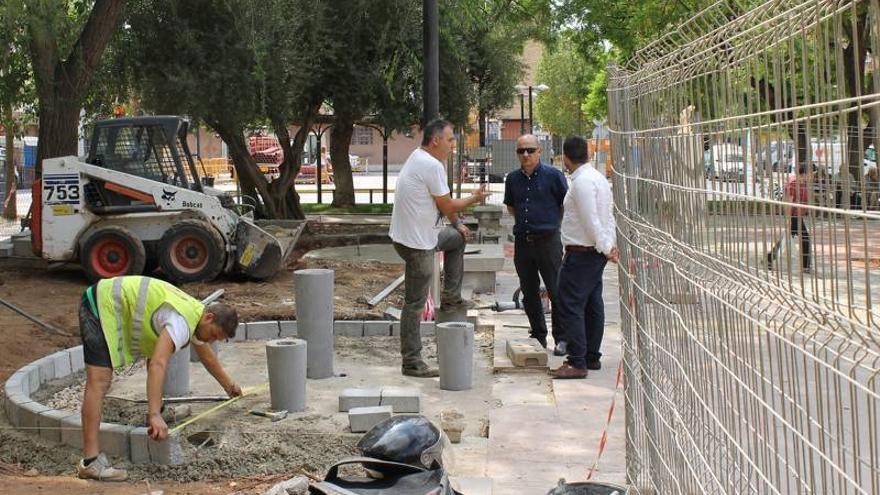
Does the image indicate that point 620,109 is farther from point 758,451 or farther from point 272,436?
point 272,436

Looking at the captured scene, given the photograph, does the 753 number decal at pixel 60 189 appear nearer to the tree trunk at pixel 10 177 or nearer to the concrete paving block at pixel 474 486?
the tree trunk at pixel 10 177

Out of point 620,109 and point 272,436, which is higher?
point 620,109

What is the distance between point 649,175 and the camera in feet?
13.2

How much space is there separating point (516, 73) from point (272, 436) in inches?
813

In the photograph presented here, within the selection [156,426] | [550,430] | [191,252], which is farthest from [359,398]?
[191,252]

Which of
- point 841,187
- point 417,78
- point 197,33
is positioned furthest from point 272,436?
point 417,78

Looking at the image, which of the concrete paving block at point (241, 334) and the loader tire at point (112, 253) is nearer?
the concrete paving block at point (241, 334)

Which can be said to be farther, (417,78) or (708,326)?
(417,78)

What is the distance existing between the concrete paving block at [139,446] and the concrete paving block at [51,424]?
2.29 ft

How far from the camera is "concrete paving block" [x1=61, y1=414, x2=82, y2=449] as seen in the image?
664 centimetres

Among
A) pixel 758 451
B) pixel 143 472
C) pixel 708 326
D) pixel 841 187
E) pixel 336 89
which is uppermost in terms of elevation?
pixel 336 89

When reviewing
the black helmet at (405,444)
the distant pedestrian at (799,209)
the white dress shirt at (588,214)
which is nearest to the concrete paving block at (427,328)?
the white dress shirt at (588,214)

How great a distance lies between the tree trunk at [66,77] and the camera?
15633mm

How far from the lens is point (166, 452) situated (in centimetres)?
620
